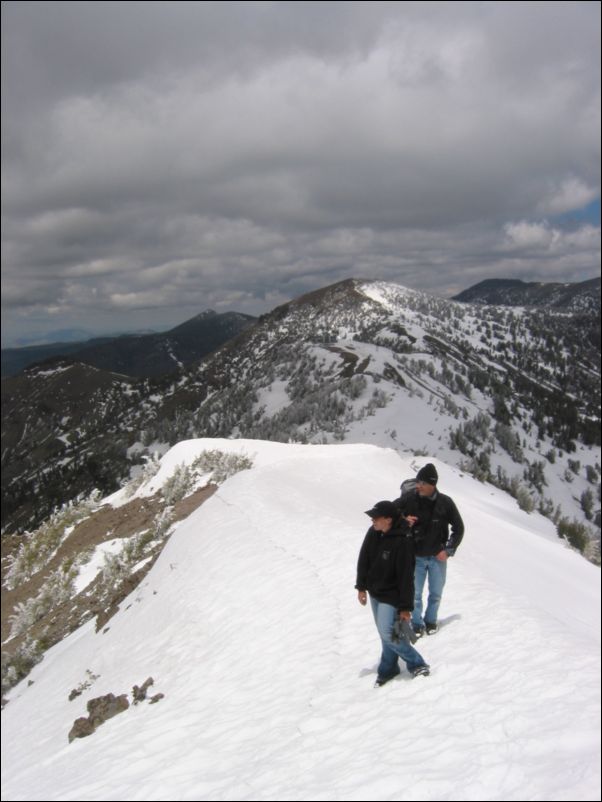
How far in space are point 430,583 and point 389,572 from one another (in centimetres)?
181

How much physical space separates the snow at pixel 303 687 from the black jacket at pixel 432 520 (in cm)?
171

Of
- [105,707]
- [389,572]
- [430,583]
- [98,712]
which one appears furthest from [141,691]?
[389,572]

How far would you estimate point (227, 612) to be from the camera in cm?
1230

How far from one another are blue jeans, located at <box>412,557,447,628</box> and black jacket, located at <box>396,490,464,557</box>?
24 centimetres

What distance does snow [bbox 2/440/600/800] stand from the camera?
5875 millimetres

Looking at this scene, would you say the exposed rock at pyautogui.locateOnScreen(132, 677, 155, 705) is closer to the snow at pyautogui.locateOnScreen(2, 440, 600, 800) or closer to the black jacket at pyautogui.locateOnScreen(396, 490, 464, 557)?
the snow at pyautogui.locateOnScreen(2, 440, 600, 800)

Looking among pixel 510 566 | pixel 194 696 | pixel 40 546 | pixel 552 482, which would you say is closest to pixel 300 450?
pixel 510 566

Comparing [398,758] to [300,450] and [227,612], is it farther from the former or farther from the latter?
[300,450]

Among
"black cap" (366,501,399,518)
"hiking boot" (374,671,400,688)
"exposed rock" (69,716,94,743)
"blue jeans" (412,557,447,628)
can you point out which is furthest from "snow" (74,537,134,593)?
"black cap" (366,501,399,518)

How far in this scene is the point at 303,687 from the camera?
8.45 m

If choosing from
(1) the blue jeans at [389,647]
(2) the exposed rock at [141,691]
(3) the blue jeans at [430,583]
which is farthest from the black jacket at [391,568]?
(2) the exposed rock at [141,691]

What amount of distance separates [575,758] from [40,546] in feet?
97.4

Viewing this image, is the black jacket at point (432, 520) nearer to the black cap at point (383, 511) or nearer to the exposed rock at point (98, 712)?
the black cap at point (383, 511)

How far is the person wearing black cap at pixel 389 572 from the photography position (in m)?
6.95
